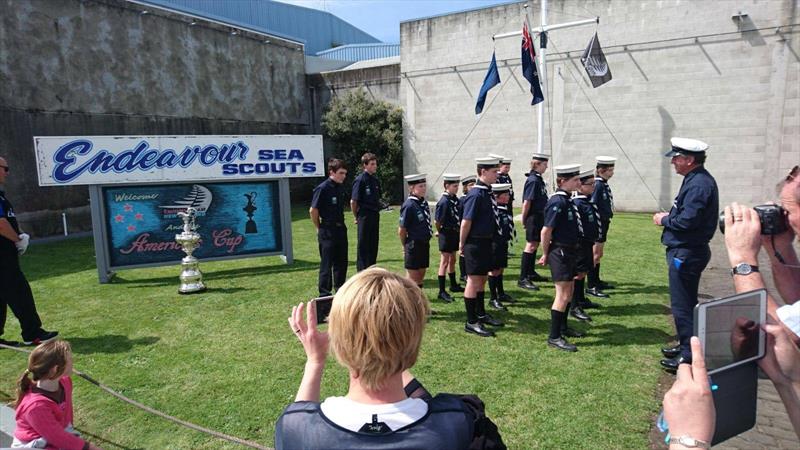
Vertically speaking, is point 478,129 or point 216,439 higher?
point 478,129

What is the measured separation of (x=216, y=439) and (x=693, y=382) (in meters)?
3.59

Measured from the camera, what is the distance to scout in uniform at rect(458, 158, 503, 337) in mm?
6094

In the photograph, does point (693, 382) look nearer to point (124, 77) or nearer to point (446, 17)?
point (124, 77)

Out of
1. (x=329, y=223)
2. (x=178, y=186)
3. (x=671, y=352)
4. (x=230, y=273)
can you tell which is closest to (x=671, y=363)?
(x=671, y=352)

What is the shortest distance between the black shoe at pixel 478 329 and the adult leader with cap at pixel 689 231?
1918mm

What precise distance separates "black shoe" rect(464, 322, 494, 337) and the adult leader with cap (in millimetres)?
1918

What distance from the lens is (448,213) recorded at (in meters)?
7.59

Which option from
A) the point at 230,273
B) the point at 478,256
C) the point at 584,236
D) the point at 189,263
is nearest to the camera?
the point at 478,256

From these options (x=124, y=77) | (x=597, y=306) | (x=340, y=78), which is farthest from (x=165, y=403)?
(x=340, y=78)

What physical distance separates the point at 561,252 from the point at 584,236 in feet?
2.86

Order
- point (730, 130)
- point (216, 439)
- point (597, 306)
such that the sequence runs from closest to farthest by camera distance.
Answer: point (216, 439), point (597, 306), point (730, 130)

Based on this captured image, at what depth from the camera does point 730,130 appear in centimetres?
1550

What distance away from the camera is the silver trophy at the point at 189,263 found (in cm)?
852

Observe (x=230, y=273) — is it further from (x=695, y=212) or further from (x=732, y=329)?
(x=732, y=329)
